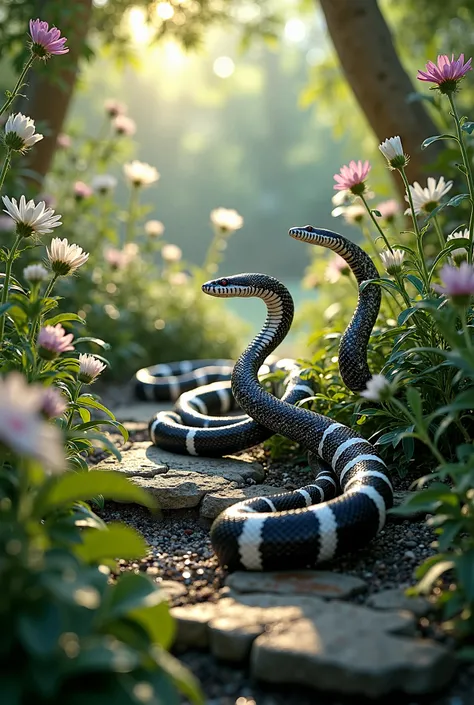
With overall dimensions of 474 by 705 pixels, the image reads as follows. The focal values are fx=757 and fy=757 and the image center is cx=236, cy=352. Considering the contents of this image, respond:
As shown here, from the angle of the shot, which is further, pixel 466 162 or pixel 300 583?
pixel 466 162

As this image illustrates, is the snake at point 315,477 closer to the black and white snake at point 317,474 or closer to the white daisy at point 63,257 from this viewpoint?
the black and white snake at point 317,474

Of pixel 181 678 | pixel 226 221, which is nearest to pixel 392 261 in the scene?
pixel 181 678

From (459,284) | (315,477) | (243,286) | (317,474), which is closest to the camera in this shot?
(459,284)

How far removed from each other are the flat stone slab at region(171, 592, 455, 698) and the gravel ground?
0.06 meters

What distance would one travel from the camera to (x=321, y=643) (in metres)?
2.59

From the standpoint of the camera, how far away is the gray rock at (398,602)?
288 cm

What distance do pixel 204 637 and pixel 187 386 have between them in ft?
14.7

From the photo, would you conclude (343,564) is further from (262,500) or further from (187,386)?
(187,386)

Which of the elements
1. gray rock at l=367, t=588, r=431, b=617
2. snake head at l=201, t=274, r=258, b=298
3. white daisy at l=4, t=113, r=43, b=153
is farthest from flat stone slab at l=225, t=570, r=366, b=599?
white daisy at l=4, t=113, r=43, b=153

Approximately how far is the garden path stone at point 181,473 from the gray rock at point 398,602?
4.82 ft

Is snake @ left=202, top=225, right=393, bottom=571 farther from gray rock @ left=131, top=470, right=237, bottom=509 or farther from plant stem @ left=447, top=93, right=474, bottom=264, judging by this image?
plant stem @ left=447, top=93, right=474, bottom=264

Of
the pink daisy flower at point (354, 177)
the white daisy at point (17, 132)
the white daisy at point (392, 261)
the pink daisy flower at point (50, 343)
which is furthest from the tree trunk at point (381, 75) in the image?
the pink daisy flower at point (50, 343)

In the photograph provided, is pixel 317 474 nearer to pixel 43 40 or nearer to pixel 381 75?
pixel 43 40

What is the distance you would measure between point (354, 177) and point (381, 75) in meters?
3.75
